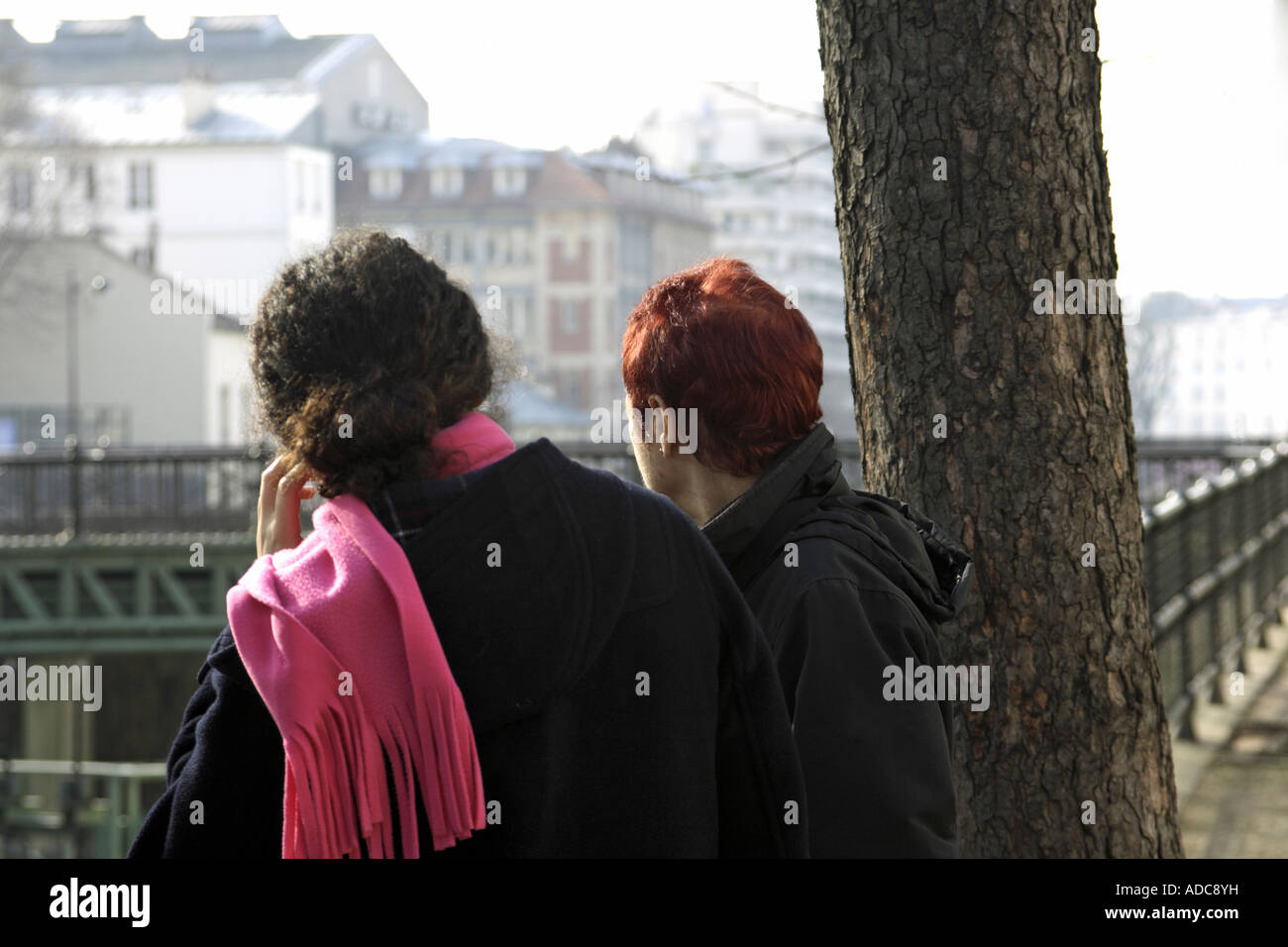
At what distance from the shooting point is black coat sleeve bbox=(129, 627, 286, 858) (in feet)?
7.00

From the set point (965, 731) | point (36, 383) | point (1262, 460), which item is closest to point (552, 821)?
point (965, 731)

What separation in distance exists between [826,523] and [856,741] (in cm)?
35

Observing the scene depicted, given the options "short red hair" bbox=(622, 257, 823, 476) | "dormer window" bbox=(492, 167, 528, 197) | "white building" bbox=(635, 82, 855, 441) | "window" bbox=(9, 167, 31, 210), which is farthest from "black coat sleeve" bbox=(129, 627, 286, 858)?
"white building" bbox=(635, 82, 855, 441)

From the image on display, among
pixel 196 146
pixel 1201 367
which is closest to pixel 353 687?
pixel 196 146

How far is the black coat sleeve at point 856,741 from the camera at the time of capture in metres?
2.50

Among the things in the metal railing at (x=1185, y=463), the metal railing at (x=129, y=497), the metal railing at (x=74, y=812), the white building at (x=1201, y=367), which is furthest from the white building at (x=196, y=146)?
the metal railing at (x=1185, y=463)

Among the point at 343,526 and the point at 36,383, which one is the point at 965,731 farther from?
the point at 36,383

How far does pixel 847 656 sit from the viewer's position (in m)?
2.54

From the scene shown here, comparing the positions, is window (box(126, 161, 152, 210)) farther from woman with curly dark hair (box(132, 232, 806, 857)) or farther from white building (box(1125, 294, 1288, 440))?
woman with curly dark hair (box(132, 232, 806, 857))

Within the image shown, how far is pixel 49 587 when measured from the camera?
1291 inches

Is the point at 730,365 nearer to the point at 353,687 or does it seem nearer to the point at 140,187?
the point at 353,687

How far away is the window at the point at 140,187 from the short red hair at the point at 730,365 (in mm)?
74085

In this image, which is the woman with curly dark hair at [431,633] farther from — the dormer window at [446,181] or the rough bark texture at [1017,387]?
the dormer window at [446,181]

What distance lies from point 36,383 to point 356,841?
6273cm
